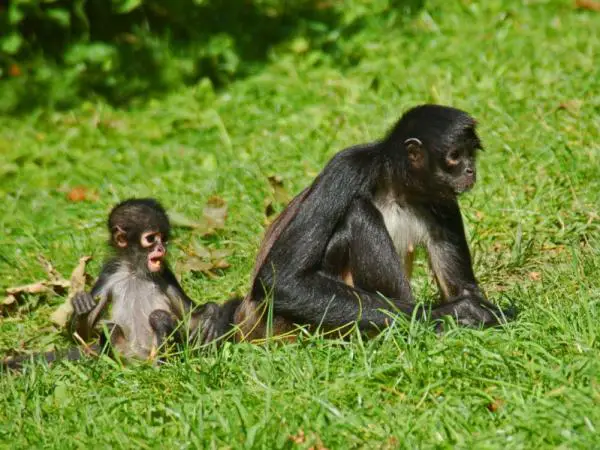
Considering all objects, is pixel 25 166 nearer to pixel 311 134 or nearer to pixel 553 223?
pixel 311 134

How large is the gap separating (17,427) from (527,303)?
8.68ft

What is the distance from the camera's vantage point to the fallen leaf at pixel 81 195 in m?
8.49

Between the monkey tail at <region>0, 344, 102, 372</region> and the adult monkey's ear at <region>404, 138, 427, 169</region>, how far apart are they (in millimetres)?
1975

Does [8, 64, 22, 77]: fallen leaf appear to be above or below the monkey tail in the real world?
above

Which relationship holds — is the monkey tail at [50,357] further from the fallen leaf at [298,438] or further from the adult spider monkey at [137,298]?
the fallen leaf at [298,438]

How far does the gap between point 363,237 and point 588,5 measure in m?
6.88

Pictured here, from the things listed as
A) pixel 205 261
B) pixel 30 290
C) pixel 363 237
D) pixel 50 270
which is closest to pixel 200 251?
pixel 205 261

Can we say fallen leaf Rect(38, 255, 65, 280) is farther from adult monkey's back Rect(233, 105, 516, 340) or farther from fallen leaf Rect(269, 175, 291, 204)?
adult monkey's back Rect(233, 105, 516, 340)

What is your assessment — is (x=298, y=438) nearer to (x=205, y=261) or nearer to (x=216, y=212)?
(x=205, y=261)

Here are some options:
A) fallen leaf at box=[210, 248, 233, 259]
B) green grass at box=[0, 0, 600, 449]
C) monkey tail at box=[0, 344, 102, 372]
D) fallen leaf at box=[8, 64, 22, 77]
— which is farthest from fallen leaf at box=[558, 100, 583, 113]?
fallen leaf at box=[8, 64, 22, 77]

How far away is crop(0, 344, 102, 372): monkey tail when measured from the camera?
557 centimetres

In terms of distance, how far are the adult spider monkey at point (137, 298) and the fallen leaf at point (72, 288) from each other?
263 mm

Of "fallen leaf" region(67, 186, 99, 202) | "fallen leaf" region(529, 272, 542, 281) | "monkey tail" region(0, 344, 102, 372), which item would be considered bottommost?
"fallen leaf" region(529, 272, 542, 281)

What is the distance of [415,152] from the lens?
18.3 ft
